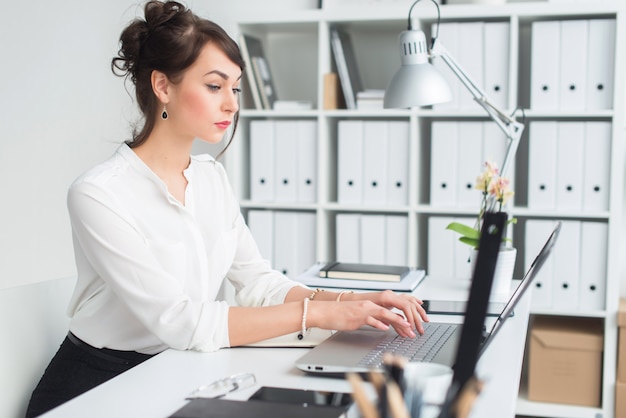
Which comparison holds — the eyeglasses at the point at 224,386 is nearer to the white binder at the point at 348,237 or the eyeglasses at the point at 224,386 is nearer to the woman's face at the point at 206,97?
the woman's face at the point at 206,97

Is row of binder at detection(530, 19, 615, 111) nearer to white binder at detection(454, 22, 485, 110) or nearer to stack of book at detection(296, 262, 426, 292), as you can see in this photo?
white binder at detection(454, 22, 485, 110)

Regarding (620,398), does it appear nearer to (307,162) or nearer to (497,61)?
(497,61)

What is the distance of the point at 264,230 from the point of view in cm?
306

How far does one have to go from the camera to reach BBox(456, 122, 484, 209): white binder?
2814 millimetres

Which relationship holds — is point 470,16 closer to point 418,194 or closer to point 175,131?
point 418,194

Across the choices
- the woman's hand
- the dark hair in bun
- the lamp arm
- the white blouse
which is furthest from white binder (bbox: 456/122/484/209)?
the woman's hand

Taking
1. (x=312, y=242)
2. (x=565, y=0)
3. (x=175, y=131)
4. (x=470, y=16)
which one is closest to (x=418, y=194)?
(x=312, y=242)

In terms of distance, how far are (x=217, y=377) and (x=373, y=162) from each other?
1.81 meters

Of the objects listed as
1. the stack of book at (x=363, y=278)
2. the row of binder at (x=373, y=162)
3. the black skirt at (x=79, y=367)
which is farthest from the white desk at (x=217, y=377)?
the row of binder at (x=373, y=162)

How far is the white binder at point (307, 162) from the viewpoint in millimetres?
2988

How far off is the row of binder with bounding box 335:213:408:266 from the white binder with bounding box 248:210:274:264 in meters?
0.28

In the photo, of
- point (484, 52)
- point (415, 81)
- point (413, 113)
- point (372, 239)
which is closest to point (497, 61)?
point (484, 52)

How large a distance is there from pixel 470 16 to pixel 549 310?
3.67 ft

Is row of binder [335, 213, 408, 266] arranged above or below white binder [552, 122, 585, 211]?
below
